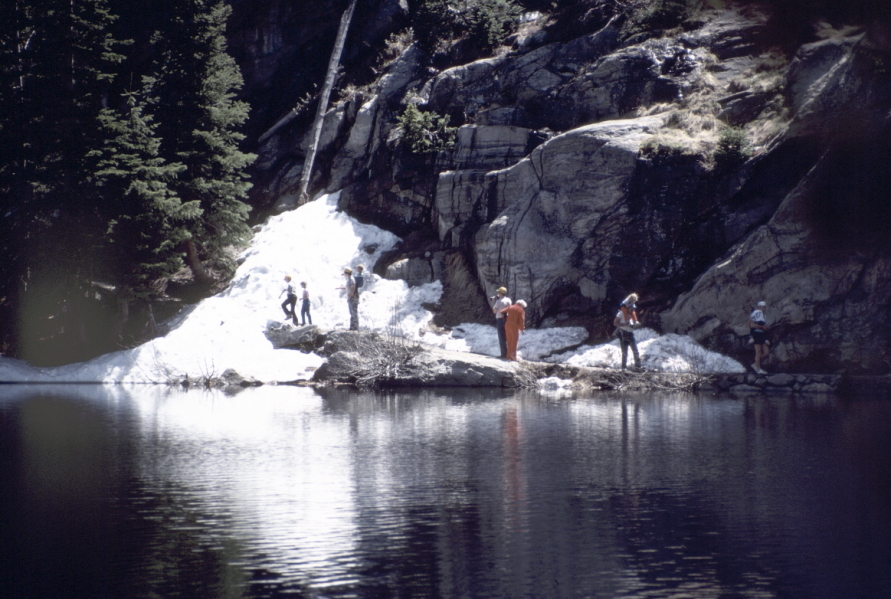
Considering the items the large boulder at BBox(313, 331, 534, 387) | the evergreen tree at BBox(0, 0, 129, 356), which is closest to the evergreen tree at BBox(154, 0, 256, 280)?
the evergreen tree at BBox(0, 0, 129, 356)

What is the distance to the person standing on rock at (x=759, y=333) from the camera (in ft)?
73.8

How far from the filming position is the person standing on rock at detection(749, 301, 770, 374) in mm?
22484

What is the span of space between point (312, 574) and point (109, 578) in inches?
63.1

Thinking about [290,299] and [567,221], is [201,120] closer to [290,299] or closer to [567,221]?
[290,299]

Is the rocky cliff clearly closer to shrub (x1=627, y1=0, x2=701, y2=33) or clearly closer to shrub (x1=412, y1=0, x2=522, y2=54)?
shrub (x1=627, y1=0, x2=701, y2=33)

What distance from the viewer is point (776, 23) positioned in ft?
100

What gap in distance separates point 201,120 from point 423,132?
324 inches

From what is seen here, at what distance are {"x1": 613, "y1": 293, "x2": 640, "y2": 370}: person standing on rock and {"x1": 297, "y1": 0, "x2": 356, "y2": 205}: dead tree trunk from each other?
17.6 meters

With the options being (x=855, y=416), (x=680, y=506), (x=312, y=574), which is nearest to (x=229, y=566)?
(x=312, y=574)

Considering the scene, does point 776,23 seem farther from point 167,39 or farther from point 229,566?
point 229,566

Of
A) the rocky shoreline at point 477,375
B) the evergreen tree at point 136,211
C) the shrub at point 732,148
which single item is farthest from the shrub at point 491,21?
the rocky shoreline at point 477,375

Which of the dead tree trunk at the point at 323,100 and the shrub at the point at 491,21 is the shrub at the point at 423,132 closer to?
the shrub at the point at 491,21

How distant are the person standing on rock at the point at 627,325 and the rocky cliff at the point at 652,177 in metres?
2.75

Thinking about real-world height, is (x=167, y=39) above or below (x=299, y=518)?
above
